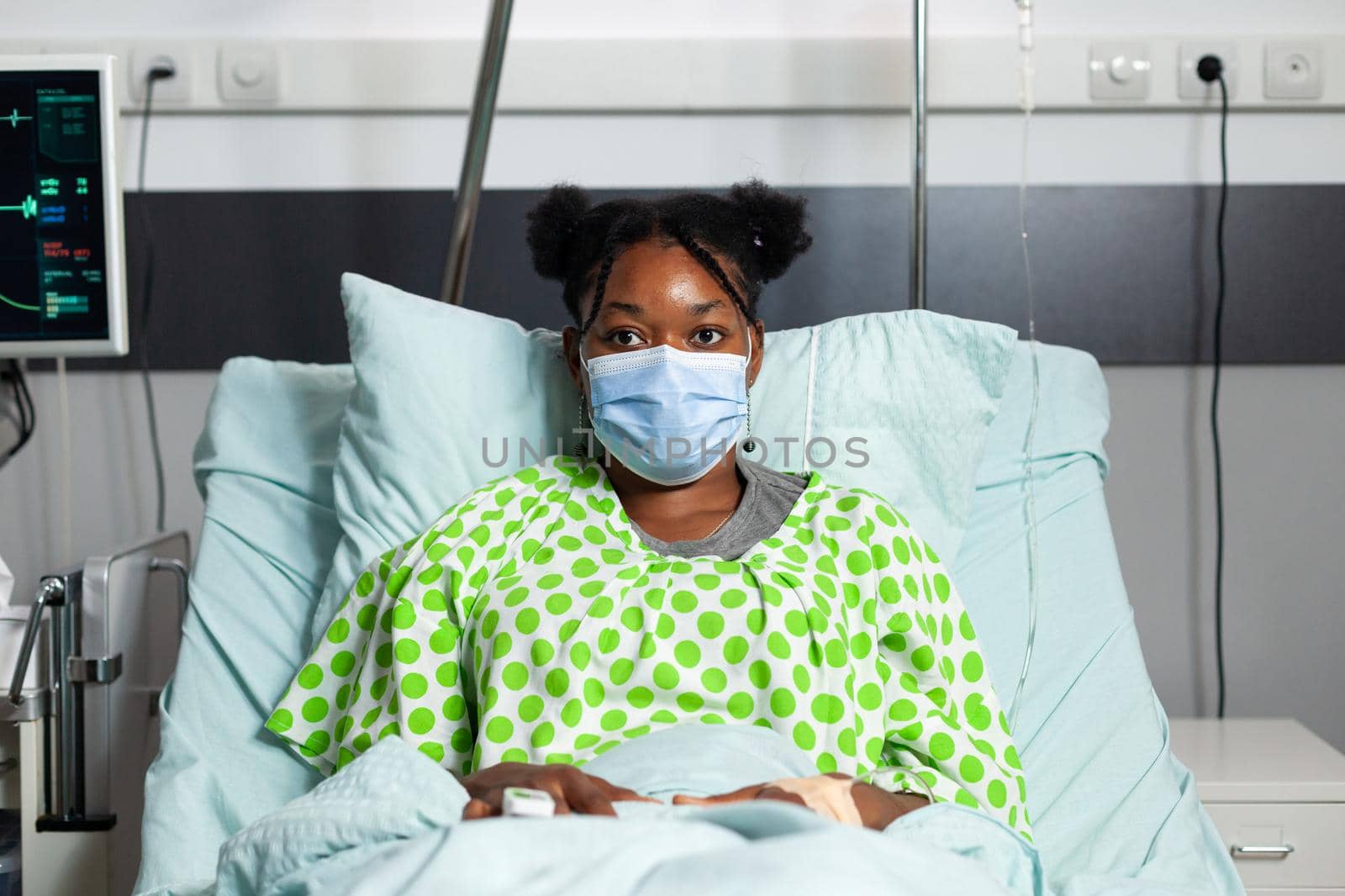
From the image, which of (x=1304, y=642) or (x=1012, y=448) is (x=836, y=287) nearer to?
(x=1012, y=448)

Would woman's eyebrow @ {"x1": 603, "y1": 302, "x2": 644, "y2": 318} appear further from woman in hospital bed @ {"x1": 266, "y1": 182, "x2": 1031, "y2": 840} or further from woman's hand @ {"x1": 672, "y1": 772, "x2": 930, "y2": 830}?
woman's hand @ {"x1": 672, "y1": 772, "x2": 930, "y2": 830}

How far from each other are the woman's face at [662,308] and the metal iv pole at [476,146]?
0.43m

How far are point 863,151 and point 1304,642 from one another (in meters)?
1.15

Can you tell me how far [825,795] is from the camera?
1.05 metres

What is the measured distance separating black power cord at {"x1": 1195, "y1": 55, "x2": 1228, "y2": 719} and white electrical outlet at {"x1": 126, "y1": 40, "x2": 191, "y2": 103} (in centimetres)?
169

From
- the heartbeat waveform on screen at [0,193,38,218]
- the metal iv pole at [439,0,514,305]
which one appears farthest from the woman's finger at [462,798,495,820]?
the heartbeat waveform on screen at [0,193,38,218]

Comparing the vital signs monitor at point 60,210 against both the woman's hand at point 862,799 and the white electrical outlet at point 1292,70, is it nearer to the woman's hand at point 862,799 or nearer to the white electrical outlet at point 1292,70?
the woman's hand at point 862,799

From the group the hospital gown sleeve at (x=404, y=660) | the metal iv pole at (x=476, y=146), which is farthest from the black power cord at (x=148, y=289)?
the hospital gown sleeve at (x=404, y=660)

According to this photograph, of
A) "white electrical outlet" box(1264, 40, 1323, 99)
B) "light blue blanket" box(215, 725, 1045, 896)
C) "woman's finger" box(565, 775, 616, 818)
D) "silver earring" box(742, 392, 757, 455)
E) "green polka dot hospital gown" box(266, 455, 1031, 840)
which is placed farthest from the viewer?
"white electrical outlet" box(1264, 40, 1323, 99)

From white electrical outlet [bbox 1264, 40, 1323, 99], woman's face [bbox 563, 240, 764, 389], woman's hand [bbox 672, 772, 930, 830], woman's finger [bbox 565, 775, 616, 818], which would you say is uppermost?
white electrical outlet [bbox 1264, 40, 1323, 99]

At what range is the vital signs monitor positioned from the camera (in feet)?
5.46

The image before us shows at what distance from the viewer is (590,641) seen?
1229mm

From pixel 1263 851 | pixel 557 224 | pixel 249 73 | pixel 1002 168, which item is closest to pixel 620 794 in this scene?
pixel 557 224

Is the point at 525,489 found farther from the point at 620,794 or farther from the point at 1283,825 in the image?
the point at 1283,825
